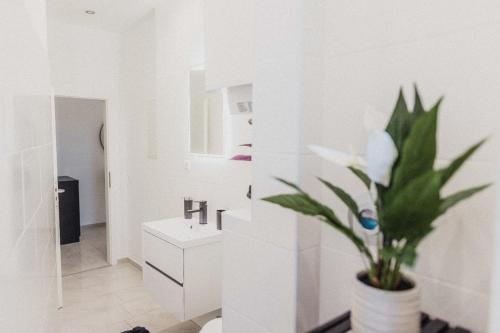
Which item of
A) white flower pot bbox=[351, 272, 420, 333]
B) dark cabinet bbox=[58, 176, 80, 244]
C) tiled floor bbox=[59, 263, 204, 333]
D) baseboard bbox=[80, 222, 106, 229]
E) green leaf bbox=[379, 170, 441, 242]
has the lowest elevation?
tiled floor bbox=[59, 263, 204, 333]

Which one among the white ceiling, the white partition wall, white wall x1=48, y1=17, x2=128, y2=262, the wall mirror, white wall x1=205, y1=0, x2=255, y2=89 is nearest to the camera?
the white partition wall

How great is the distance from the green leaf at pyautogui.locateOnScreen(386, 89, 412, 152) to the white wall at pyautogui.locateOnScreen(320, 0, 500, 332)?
0.20m

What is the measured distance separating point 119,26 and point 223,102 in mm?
2229

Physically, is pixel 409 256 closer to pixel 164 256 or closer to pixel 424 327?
pixel 424 327

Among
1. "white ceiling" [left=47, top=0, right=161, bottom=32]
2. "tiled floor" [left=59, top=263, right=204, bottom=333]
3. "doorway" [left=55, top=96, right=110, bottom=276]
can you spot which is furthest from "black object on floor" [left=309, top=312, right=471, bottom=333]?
"doorway" [left=55, top=96, right=110, bottom=276]

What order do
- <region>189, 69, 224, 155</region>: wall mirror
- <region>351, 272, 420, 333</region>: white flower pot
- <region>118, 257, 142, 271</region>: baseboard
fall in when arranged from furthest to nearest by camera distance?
<region>118, 257, 142, 271</region>: baseboard < <region>189, 69, 224, 155</region>: wall mirror < <region>351, 272, 420, 333</region>: white flower pot

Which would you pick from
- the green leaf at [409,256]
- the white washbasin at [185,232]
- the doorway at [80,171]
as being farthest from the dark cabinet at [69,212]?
the green leaf at [409,256]

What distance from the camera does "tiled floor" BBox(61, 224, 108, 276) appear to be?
13.0 ft

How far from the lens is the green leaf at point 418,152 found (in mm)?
515

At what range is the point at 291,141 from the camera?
1023 mm

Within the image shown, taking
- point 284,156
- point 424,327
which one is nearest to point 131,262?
point 284,156

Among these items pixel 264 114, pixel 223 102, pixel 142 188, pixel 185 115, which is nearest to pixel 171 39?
pixel 185 115

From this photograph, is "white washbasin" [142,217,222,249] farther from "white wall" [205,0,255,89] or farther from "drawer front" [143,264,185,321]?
"white wall" [205,0,255,89]

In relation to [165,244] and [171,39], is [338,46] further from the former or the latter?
[171,39]
